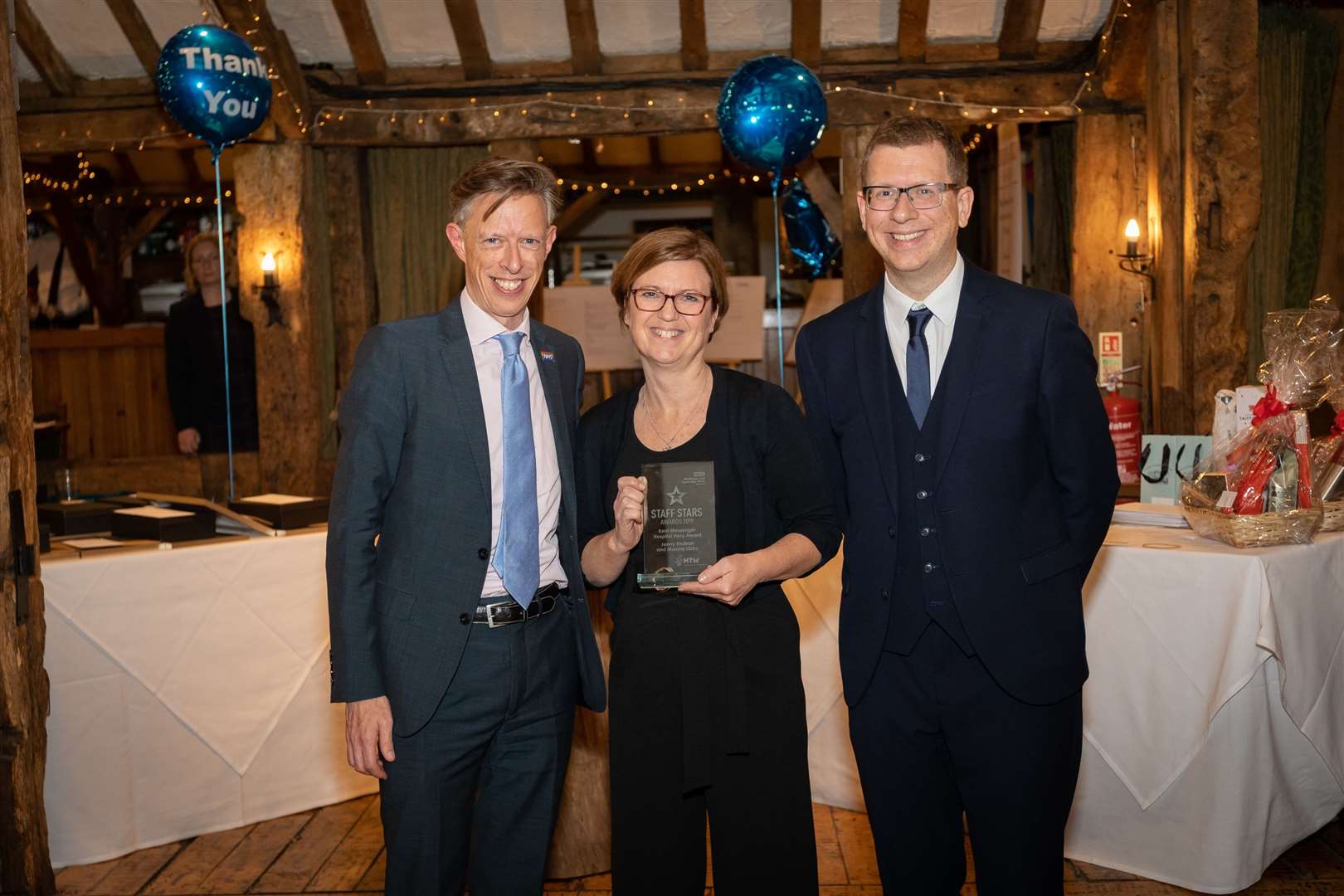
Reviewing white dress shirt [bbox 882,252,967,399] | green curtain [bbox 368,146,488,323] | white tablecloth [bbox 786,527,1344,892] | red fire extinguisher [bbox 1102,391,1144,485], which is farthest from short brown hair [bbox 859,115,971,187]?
green curtain [bbox 368,146,488,323]

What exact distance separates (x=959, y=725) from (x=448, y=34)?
22.5ft

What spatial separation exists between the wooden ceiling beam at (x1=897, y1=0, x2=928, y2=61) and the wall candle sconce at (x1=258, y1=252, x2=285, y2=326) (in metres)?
4.29

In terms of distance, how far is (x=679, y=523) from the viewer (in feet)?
6.69

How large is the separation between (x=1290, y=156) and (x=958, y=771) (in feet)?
21.7

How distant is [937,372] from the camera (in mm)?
2086

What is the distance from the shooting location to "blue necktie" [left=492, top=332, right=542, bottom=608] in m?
2.09

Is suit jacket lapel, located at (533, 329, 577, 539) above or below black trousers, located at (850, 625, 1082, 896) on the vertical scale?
above

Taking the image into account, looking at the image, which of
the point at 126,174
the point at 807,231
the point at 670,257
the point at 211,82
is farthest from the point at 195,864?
the point at 126,174

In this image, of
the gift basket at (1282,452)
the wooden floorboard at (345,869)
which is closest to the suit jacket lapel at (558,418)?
the wooden floorboard at (345,869)

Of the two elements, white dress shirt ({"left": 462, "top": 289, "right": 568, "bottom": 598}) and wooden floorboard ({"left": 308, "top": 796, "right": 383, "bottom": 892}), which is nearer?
white dress shirt ({"left": 462, "top": 289, "right": 568, "bottom": 598})

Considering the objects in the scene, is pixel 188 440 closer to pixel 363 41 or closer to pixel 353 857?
pixel 363 41

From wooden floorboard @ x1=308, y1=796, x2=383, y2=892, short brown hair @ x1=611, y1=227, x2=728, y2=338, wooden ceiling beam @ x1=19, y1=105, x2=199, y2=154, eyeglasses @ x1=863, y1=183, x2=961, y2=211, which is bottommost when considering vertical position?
wooden floorboard @ x1=308, y1=796, x2=383, y2=892

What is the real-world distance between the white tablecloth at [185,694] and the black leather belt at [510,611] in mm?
1739

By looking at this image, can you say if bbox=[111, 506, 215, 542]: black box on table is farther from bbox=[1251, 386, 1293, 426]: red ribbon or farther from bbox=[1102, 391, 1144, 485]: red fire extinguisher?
bbox=[1102, 391, 1144, 485]: red fire extinguisher
